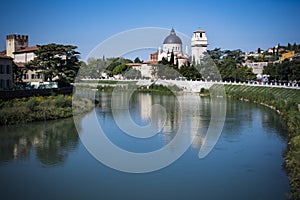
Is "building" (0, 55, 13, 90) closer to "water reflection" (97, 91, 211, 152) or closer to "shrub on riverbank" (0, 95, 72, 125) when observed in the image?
"shrub on riverbank" (0, 95, 72, 125)

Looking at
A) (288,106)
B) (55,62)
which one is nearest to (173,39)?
(55,62)

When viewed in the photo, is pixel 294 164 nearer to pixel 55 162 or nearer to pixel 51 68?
pixel 55 162

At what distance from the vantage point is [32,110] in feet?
51.3

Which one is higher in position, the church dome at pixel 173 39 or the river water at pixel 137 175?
the church dome at pixel 173 39

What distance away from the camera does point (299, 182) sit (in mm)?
7859

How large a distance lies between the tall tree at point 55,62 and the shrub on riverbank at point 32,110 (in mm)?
4699

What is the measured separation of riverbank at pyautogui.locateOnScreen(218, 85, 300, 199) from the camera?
28.7ft

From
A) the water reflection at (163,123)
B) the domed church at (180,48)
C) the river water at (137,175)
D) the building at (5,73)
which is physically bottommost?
the river water at (137,175)

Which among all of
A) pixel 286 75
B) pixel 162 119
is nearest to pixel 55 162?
pixel 162 119

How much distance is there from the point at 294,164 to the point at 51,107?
1043cm

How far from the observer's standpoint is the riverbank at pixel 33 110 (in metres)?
14.6

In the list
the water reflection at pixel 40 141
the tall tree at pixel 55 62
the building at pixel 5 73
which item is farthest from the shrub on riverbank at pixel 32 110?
the tall tree at pixel 55 62

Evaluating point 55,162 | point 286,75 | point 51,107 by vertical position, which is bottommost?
point 55,162

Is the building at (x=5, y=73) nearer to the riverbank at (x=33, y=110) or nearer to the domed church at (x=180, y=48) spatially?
the riverbank at (x=33, y=110)
